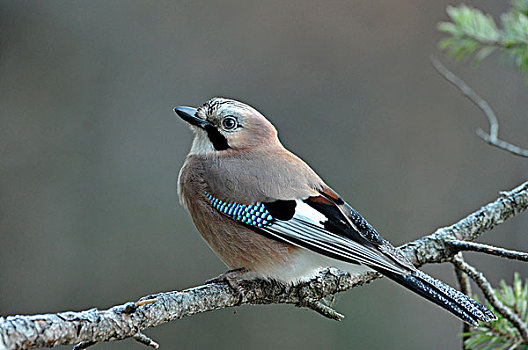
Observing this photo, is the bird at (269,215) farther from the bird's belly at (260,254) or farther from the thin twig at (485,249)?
the thin twig at (485,249)

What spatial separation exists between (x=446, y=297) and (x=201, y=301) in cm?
64

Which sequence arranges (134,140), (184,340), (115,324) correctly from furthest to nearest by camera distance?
(134,140) → (184,340) → (115,324)

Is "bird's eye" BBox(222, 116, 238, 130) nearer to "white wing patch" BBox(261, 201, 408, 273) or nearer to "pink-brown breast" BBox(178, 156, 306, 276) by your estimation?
"pink-brown breast" BBox(178, 156, 306, 276)

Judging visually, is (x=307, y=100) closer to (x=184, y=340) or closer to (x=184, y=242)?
(x=184, y=242)

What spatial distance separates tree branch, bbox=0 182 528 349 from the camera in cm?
119

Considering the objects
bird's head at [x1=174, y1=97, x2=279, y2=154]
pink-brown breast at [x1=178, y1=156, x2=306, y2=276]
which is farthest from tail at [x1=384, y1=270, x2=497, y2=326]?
bird's head at [x1=174, y1=97, x2=279, y2=154]

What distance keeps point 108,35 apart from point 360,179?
1.98 metres

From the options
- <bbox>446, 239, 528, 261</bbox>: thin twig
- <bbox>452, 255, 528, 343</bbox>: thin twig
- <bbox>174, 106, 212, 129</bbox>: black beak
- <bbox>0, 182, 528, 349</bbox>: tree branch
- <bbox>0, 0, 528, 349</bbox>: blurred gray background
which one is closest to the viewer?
<bbox>0, 182, 528, 349</bbox>: tree branch

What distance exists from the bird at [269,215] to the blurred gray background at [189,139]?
1.82 meters

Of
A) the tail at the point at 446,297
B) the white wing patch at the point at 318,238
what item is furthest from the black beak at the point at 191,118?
the tail at the point at 446,297

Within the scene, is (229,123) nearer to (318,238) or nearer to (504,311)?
(318,238)

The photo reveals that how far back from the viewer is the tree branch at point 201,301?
1.19 metres

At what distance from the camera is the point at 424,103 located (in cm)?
476

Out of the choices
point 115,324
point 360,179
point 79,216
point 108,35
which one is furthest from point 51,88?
point 115,324
